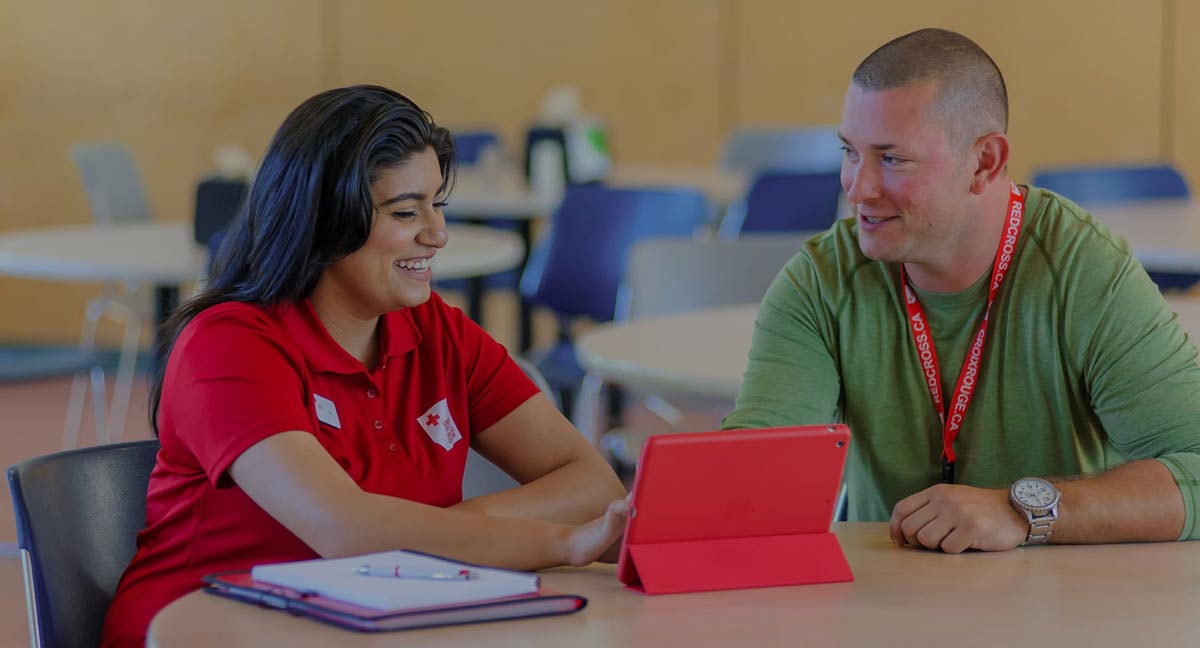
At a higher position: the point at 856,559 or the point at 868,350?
the point at 868,350

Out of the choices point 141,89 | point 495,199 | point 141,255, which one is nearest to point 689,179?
point 495,199

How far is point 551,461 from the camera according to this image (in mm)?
2084

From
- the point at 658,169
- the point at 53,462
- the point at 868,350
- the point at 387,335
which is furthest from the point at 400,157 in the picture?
the point at 658,169

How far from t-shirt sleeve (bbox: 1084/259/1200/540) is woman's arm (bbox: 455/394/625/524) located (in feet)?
2.06

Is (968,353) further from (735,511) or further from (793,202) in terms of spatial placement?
(793,202)

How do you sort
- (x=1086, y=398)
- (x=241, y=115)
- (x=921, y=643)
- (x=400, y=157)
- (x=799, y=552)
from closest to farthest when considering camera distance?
(x=921, y=643) < (x=799, y=552) < (x=400, y=157) < (x=1086, y=398) < (x=241, y=115)

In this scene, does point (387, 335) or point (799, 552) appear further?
point (387, 335)

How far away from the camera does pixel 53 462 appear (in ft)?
5.68

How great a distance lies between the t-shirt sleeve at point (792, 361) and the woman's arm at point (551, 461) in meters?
0.19

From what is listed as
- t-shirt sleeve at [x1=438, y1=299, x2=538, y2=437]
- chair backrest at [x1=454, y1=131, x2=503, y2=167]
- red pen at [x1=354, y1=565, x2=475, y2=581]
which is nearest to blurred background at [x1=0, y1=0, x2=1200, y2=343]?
chair backrest at [x1=454, y1=131, x2=503, y2=167]

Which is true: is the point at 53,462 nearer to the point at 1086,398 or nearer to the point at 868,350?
the point at 868,350

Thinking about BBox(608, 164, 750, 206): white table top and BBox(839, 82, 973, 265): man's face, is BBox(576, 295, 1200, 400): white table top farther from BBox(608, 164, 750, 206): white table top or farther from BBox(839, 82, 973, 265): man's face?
BBox(608, 164, 750, 206): white table top

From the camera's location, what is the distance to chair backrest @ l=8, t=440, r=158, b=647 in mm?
1668

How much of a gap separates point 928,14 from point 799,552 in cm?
617
